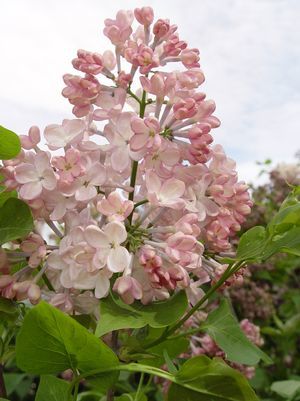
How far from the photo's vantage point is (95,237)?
0.85m

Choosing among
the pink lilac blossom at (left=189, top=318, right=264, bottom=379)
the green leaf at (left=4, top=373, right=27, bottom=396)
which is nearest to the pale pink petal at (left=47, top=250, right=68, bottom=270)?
the pink lilac blossom at (left=189, top=318, right=264, bottom=379)

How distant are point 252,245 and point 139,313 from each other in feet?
0.61

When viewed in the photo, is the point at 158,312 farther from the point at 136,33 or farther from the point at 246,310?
the point at 246,310

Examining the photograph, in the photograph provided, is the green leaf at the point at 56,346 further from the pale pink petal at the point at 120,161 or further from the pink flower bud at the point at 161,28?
the pink flower bud at the point at 161,28

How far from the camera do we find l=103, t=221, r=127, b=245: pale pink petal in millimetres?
851

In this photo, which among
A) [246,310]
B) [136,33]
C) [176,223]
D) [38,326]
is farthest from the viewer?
[246,310]

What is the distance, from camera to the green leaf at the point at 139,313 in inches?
32.9

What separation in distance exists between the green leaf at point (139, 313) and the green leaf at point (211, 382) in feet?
0.23

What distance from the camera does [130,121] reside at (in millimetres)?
899

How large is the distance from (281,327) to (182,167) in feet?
6.35

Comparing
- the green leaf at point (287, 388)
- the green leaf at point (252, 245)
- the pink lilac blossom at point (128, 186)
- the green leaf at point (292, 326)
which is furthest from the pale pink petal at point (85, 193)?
the green leaf at point (292, 326)

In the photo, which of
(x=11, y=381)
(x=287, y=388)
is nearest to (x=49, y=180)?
(x=287, y=388)

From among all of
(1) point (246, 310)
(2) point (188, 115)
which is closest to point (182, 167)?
(2) point (188, 115)

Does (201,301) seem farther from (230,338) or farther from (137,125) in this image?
(137,125)
